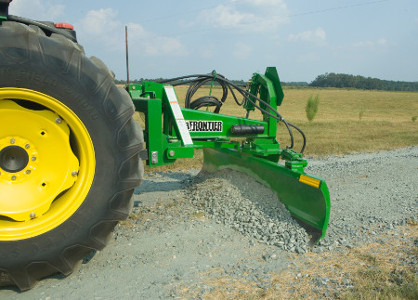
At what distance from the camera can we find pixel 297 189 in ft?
12.5

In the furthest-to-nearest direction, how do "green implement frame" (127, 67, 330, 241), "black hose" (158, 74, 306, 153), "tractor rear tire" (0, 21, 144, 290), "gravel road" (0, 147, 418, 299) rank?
1. "black hose" (158, 74, 306, 153)
2. "green implement frame" (127, 67, 330, 241)
3. "gravel road" (0, 147, 418, 299)
4. "tractor rear tire" (0, 21, 144, 290)

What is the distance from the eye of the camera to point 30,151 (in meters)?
2.52

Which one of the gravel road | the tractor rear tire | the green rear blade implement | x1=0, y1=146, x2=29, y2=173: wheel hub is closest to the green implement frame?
the green rear blade implement

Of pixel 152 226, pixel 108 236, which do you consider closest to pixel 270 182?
pixel 152 226

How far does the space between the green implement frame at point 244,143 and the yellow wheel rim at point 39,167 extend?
3.71ft

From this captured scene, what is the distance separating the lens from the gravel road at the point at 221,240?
8.75 feet

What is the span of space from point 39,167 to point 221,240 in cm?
175

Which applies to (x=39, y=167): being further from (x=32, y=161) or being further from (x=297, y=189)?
(x=297, y=189)

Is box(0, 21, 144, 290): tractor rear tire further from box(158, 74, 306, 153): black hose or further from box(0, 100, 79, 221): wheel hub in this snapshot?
box(158, 74, 306, 153): black hose

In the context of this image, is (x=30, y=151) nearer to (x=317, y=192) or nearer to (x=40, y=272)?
(x=40, y=272)

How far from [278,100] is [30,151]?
3.01 metres

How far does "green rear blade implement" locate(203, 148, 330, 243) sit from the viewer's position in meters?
3.46

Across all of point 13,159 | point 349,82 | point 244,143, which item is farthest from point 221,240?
point 349,82

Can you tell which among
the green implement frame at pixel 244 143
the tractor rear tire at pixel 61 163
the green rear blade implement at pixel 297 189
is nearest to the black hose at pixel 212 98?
the green implement frame at pixel 244 143
